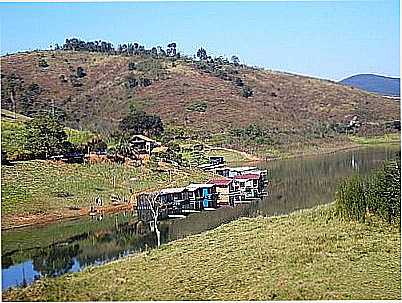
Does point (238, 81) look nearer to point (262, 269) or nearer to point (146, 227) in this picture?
point (146, 227)

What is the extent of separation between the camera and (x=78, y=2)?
411cm

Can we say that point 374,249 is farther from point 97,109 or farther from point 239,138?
point 97,109

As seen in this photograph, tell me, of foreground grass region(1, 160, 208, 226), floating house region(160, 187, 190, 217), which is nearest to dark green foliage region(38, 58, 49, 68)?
foreground grass region(1, 160, 208, 226)

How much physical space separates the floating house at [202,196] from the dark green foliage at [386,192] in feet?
3.39

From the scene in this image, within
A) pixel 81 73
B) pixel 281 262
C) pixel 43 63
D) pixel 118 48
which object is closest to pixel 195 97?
pixel 118 48

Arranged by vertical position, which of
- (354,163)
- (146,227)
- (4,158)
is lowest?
(146,227)

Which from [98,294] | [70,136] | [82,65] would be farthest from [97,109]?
[98,294]

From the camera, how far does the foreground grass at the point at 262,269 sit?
3.74 meters

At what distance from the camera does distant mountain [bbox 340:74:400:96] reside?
13.9ft

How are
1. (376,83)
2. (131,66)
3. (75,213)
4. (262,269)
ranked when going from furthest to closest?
(131,66), (75,213), (376,83), (262,269)

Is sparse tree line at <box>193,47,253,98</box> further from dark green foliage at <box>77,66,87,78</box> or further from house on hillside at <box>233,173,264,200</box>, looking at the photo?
dark green foliage at <box>77,66,87,78</box>

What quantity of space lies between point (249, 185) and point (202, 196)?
1.17 feet

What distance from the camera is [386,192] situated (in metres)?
4.23

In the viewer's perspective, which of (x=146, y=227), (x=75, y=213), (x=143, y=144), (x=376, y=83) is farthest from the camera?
(x=143, y=144)
